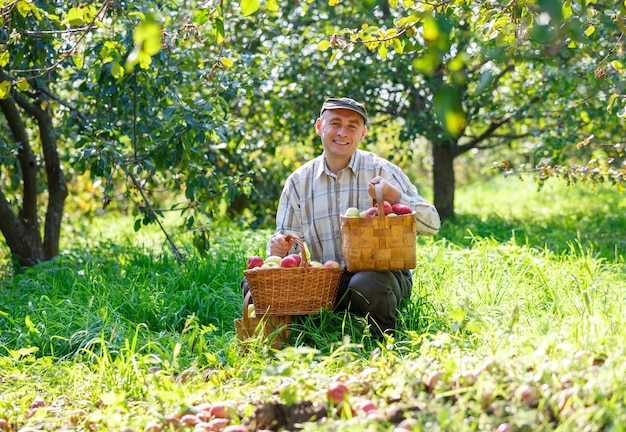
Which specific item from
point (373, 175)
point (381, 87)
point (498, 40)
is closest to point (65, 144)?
point (381, 87)

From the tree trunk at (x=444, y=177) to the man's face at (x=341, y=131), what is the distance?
4855mm

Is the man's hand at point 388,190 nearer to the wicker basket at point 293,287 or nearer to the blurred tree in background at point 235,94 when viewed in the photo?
the wicker basket at point 293,287

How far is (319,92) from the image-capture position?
286 inches

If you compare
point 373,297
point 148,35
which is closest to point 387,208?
point 373,297

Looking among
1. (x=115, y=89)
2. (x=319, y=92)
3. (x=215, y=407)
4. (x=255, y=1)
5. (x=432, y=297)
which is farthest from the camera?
(x=319, y=92)

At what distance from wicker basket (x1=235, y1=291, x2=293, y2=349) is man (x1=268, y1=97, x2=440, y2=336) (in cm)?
28

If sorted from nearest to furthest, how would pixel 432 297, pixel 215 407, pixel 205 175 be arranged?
pixel 215 407 < pixel 432 297 < pixel 205 175

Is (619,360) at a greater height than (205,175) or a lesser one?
lesser

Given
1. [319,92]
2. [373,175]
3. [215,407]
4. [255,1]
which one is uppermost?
[319,92]

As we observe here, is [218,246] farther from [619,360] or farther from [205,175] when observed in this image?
[619,360]

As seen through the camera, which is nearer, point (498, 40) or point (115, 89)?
point (498, 40)

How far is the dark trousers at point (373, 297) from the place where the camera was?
3.45m

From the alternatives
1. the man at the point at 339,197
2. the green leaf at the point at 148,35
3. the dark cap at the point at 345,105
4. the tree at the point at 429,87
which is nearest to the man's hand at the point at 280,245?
the man at the point at 339,197

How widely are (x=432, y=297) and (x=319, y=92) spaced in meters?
3.63
